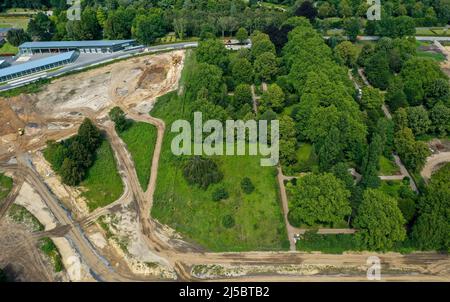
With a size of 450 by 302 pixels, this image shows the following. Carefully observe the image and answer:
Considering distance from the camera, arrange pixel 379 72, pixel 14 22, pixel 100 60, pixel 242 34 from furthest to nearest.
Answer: pixel 14 22 → pixel 242 34 → pixel 100 60 → pixel 379 72

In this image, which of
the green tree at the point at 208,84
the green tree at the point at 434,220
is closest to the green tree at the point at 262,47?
the green tree at the point at 208,84

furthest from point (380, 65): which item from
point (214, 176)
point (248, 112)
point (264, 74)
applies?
point (214, 176)

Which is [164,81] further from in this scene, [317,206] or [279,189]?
[317,206]

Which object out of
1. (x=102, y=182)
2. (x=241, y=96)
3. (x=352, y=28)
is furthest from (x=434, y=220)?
(x=352, y=28)

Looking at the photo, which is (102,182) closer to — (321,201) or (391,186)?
(321,201)

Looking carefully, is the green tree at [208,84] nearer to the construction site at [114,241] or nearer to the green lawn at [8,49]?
the construction site at [114,241]

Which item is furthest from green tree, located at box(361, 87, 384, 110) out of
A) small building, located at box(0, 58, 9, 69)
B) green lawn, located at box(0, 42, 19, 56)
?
green lawn, located at box(0, 42, 19, 56)

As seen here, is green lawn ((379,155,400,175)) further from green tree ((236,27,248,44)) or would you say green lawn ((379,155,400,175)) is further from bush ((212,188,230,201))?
green tree ((236,27,248,44))
